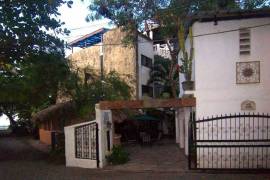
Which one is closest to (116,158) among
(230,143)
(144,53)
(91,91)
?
(230,143)

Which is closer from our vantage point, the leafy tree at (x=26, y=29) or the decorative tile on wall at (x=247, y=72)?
the decorative tile on wall at (x=247, y=72)

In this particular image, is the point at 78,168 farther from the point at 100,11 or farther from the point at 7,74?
the point at 100,11

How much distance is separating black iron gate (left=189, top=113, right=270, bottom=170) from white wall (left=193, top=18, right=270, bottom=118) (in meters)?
0.51

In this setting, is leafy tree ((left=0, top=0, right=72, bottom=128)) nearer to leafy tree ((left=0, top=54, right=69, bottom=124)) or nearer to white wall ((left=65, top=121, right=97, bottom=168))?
leafy tree ((left=0, top=54, right=69, bottom=124))

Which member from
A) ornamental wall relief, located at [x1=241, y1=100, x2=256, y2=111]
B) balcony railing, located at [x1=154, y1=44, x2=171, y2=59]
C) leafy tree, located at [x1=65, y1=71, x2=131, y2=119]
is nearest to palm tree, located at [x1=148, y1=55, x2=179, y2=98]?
balcony railing, located at [x1=154, y1=44, x2=171, y2=59]

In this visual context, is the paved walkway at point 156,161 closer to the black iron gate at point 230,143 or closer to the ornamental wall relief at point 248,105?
the black iron gate at point 230,143

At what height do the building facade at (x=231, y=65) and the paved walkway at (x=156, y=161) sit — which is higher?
the building facade at (x=231, y=65)

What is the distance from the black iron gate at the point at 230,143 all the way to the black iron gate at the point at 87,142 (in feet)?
12.5

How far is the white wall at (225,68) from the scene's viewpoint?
1519 centimetres

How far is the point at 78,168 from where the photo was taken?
17.2 meters

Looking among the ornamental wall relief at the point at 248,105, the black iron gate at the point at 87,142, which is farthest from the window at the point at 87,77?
the ornamental wall relief at the point at 248,105

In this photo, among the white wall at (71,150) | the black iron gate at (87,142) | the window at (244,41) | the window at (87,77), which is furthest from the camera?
the window at (87,77)

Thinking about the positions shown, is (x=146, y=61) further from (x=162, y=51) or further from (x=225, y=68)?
(x=225, y=68)

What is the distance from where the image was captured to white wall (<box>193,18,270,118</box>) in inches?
598
